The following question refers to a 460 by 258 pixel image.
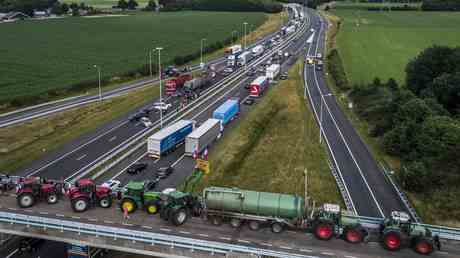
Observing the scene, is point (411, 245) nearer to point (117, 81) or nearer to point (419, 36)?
point (117, 81)

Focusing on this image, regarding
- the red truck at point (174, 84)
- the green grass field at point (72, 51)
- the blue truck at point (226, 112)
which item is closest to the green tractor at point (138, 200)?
the blue truck at point (226, 112)

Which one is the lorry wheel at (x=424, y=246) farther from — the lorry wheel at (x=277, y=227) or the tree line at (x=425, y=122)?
the tree line at (x=425, y=122)

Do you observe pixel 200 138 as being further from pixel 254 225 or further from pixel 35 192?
pixel 254 225

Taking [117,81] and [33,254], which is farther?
[117,81]

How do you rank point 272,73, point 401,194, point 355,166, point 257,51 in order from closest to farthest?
1. point 401,194
2. point 355,166
3. point 272,73
4. point 257,51

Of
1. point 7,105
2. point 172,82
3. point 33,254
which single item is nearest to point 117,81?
point 172,82

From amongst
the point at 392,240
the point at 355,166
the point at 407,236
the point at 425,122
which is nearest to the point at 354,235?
the point at 392,240
